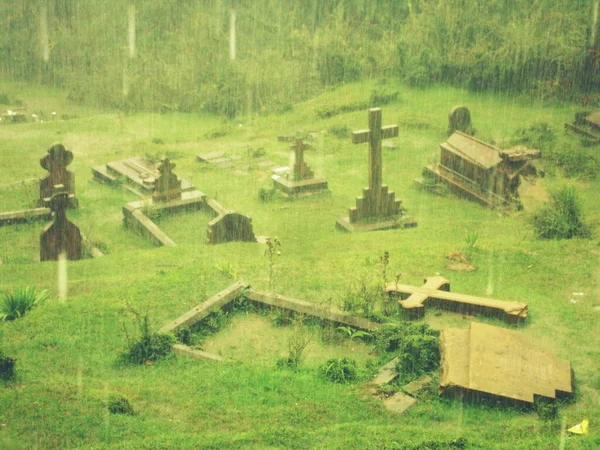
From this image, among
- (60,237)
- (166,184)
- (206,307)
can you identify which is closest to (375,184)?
(166,184)

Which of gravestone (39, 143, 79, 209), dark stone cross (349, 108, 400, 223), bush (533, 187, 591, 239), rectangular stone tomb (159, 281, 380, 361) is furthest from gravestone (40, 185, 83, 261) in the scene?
bush (533, 187, 591, 239)

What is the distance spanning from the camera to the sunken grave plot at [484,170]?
13273 mm

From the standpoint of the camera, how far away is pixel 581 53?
61.8ft

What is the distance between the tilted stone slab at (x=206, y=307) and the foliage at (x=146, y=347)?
218 millimetres

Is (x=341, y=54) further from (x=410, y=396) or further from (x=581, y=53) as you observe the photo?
(x=410, y=396)

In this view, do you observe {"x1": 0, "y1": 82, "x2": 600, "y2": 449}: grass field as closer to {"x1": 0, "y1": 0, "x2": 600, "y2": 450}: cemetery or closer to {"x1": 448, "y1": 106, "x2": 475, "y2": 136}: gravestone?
{"x1": 0, "y1": 0, "x2": 600, "y2": 450}: cemetery

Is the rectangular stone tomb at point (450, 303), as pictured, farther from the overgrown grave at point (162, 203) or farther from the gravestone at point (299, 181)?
the gravestone at point (299, 181)

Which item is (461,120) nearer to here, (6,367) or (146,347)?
(146,347)

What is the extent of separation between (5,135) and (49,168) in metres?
7.48

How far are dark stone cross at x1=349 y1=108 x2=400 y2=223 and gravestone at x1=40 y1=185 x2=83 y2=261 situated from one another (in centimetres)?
449

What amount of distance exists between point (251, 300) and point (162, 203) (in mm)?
5546

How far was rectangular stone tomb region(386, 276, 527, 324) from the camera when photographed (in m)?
7.93

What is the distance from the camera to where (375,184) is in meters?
12.7

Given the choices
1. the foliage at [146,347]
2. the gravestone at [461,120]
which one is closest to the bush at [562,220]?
the gravestone at [461,120]
